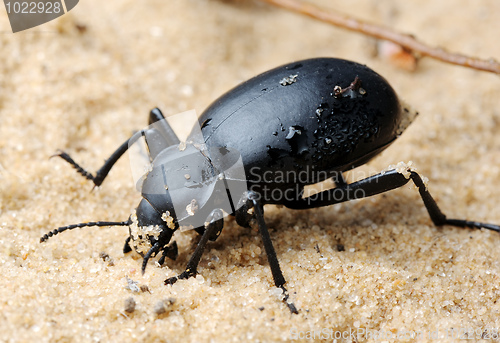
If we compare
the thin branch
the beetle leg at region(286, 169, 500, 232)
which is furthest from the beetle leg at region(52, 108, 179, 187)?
the thin branch

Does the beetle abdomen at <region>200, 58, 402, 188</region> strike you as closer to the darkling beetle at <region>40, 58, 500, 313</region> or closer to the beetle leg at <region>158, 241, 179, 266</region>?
the darkling beetle at <region>40, 58, 500, 313</region>

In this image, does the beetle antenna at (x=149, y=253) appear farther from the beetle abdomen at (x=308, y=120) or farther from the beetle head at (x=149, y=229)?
the beetle abdomen at (x=308, y=120)

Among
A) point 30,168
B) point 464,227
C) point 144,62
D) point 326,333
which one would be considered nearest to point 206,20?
point 144,62

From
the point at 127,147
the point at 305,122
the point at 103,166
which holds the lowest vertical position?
the point at 103,166

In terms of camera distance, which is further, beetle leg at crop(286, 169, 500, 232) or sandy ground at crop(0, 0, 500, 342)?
beetle leg at crop(286, 169, 500, 232)

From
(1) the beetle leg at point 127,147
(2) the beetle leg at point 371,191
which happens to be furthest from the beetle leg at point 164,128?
(2) the beetle leg at point 371,191

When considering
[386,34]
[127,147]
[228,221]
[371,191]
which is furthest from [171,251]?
[386,34]

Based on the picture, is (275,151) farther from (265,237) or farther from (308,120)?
(265,237)
